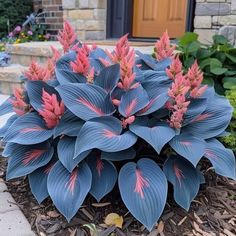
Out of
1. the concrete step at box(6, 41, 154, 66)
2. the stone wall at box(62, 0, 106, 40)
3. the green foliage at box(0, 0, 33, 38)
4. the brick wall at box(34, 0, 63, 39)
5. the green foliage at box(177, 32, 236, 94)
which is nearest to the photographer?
the green foliage at box(177, 32, 236, 94)

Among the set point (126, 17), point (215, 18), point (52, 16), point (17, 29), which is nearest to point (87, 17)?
point (126, 17)

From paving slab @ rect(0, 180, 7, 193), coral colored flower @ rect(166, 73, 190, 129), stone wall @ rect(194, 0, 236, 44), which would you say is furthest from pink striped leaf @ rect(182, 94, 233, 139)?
stone wall @ rect(194, 0, 236, 44)

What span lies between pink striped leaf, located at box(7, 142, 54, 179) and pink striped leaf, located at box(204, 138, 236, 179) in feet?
2.16

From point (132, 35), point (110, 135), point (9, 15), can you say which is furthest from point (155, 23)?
point (110, 135)

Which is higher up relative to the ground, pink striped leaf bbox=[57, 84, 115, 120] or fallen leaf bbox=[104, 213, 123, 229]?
pink striped leaf bbox=[57, 84, 115, 120]

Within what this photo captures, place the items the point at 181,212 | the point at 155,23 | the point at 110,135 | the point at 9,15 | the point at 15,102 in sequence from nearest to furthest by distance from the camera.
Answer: the point at 110,135, the point at 181,212, the point at 15,102, the point at 155,23, the point at 9,15

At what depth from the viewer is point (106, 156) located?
129cm

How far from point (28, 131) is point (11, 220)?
1.18 feet

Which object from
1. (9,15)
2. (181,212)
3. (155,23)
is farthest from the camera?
(9,15)

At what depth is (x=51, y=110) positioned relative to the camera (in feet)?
4.37

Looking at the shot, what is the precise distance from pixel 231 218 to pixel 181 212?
0.21 m

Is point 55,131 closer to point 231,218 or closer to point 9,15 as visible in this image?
point 231,218

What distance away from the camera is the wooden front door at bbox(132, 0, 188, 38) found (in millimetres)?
4051

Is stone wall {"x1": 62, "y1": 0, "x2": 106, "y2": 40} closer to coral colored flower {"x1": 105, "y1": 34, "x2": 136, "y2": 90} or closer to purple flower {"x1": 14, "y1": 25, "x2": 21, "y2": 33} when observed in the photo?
purple flower {"x1": 14, "y1": 25, "x2": 21, "y2": 33}
